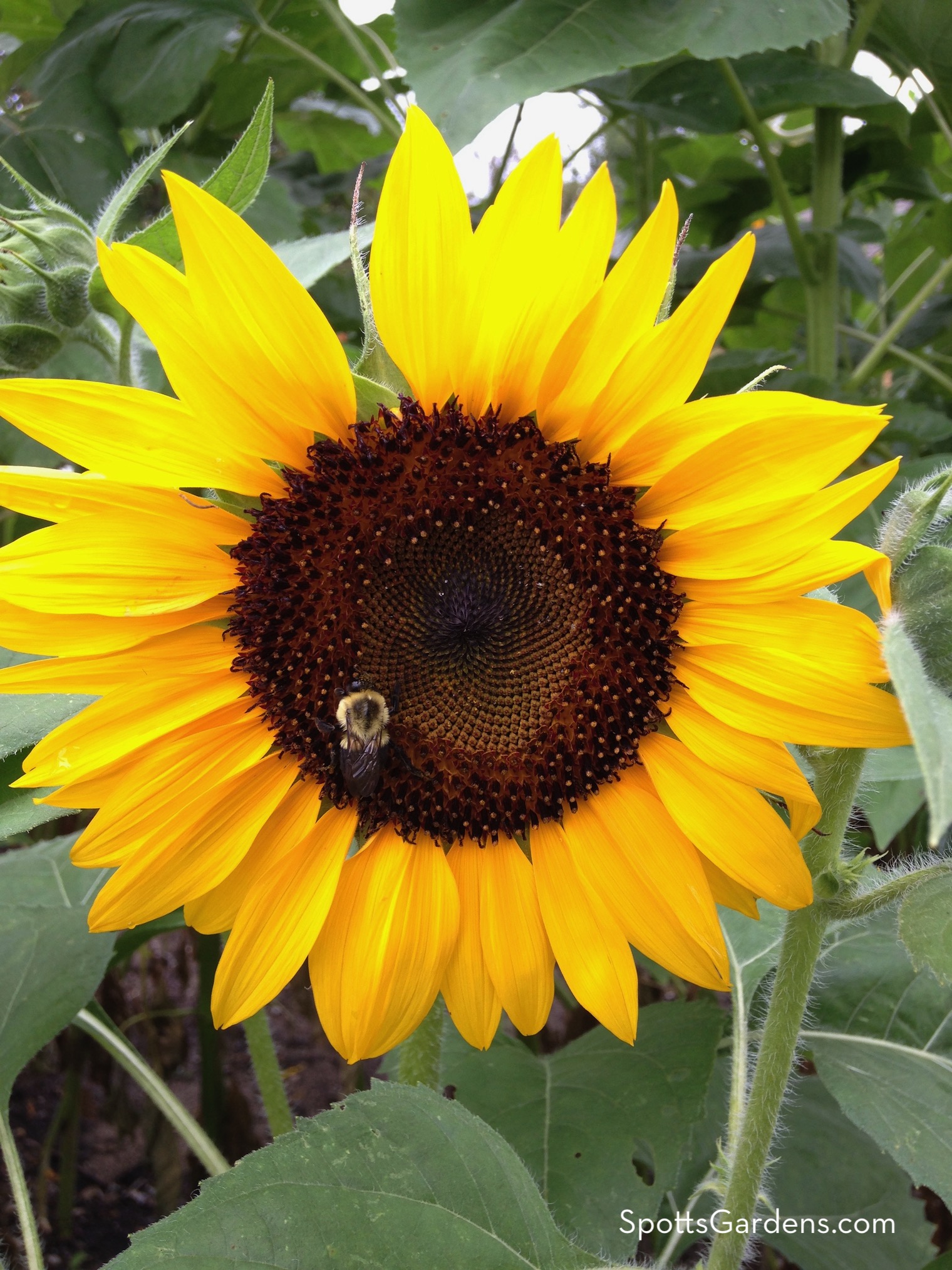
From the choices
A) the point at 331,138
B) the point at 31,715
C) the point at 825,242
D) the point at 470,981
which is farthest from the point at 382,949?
the point at 331,138

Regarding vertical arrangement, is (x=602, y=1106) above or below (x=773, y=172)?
below

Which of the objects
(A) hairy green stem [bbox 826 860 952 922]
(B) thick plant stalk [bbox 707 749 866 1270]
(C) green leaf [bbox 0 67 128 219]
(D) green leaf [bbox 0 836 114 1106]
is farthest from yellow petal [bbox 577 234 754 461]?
(C) green leaf [bbox 0 67 128 219]

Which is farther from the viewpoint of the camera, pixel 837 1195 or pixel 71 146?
pixel 71 146

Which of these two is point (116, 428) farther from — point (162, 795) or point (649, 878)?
point (649, 878)

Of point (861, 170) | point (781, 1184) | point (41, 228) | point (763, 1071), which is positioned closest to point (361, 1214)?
point (763, 1071)

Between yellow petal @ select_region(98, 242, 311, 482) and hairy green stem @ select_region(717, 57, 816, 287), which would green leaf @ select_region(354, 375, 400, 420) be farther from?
hairy green stem @ select_region(717, 57, 816, 287)

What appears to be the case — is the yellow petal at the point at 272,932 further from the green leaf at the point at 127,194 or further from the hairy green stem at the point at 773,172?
the hairy green stem at the point at 773,172

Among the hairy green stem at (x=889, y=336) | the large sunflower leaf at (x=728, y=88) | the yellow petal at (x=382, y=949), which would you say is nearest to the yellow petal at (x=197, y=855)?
the yellow petal at (x=382, y=949)
